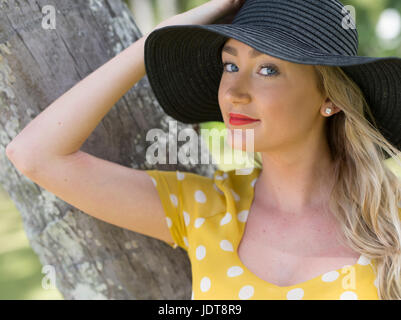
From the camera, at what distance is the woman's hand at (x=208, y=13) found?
2.24 meters

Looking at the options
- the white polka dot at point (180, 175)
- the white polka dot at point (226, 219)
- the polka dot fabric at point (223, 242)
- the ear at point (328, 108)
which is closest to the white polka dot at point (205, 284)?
the polka dot fabric at point (223, 242)

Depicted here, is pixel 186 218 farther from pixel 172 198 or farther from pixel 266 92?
pixel 266 92

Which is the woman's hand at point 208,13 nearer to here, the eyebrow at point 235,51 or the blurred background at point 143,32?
the eyebrow at point 235,51

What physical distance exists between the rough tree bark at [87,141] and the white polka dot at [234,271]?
460 millimetres

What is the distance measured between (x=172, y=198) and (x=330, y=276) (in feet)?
2.33

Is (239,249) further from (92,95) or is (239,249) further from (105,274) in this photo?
(92,95)

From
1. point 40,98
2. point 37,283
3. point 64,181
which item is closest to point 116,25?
point 40,98

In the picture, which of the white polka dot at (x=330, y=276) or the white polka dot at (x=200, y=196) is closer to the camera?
the white polka dot at (x=330, y=276)

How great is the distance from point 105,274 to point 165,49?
1.00 m

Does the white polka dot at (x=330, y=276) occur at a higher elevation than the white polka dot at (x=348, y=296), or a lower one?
higher

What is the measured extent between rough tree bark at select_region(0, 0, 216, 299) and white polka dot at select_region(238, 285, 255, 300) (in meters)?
0.55

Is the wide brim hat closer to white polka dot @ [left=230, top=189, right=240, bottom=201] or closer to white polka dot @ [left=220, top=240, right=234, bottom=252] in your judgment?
white polka dot @ [left=230, top=189, right=240, bottom=201]

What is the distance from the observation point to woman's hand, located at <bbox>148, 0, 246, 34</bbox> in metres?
2.24

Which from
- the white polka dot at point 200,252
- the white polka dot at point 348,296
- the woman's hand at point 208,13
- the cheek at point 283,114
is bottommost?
the white polka dot at point 348,296
